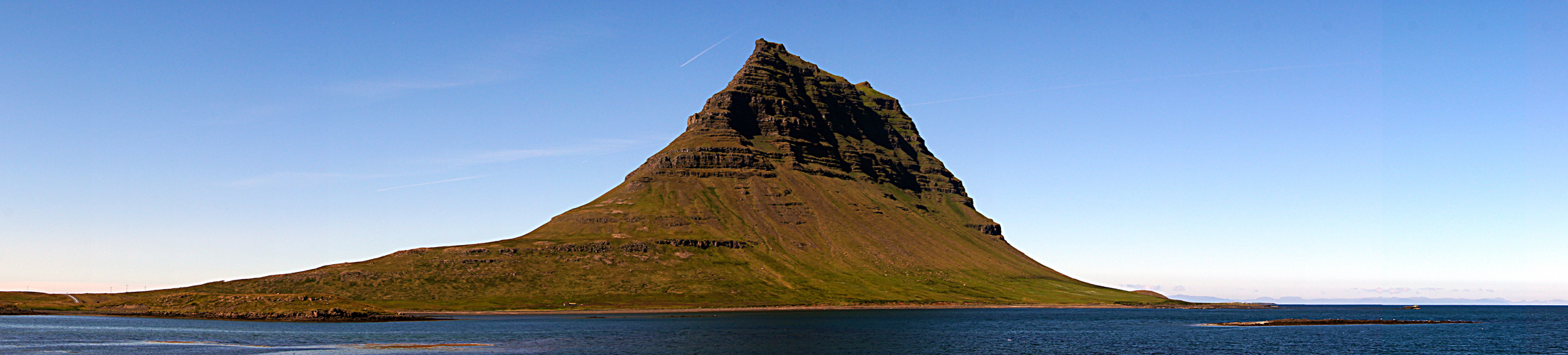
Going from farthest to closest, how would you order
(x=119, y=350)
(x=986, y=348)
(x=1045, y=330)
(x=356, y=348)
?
(x=1045, y=330)
(x=986, y=348)
(x=356, y=348)
(x=119, y=350)

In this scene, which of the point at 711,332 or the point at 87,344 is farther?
the point at 711,332

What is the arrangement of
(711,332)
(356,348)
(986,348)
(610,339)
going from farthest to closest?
(711,332), (610,339), (986,348), (356,348)

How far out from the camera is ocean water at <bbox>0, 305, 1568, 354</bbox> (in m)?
119

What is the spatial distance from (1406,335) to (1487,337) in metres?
14.1

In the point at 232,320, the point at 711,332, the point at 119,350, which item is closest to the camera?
the point at 119,350

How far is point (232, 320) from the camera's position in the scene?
19562cm

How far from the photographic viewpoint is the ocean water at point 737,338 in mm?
119250

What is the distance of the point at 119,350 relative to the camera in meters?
108

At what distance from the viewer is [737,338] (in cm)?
14388

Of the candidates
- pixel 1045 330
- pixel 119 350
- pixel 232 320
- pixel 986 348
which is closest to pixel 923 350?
pixel 986 348

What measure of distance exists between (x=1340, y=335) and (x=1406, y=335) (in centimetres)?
1252

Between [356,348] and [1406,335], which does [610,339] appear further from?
[1406,335]

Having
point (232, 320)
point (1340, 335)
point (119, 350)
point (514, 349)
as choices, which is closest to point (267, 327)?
point (232, 320)

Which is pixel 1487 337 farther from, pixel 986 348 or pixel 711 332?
pixel 711 332
